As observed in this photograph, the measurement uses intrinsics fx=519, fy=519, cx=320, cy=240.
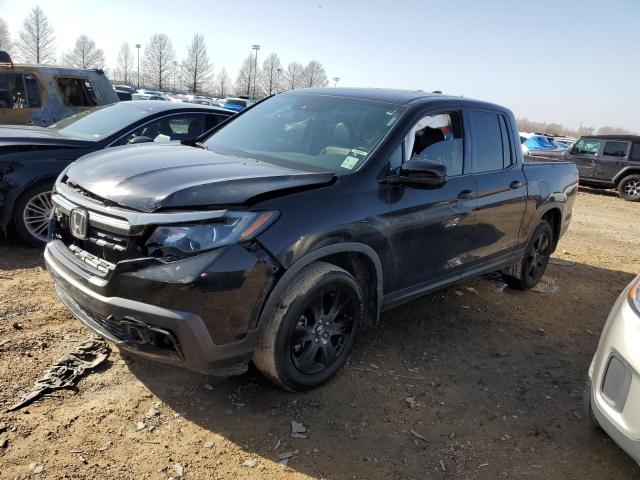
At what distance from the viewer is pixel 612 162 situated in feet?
48.7

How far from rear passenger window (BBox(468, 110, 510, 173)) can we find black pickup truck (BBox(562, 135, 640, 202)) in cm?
1179

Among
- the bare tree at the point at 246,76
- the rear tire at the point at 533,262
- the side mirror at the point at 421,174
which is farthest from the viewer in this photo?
the bare tree at the point at 246,76

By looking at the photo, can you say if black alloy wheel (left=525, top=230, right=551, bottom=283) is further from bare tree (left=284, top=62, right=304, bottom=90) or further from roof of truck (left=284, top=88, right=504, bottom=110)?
bare tree (left=284, top=62, right=304, bottom=90)

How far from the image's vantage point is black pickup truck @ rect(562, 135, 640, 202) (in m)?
14.6

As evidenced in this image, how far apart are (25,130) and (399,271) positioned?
14.9 ft

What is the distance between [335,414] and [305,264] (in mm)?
909

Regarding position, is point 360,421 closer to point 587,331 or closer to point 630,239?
point 587,331

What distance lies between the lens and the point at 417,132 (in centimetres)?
363

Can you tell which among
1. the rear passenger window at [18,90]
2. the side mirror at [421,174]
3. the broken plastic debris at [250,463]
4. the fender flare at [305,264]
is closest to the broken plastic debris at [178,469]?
the broken plastic debris at [250,463]

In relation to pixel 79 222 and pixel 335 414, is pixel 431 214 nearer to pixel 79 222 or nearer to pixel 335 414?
pixel 335 414

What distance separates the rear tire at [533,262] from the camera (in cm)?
537

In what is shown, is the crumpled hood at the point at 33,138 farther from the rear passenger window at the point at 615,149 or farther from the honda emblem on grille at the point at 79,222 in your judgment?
the rear passenger window at the point at 615,149

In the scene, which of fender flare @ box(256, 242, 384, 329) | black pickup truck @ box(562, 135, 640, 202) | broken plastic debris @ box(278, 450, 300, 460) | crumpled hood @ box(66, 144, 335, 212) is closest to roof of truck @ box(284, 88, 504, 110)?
crumpled hood @ box(66, 144, 335, 212)

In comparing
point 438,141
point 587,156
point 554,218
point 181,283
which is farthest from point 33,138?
point 587,156
